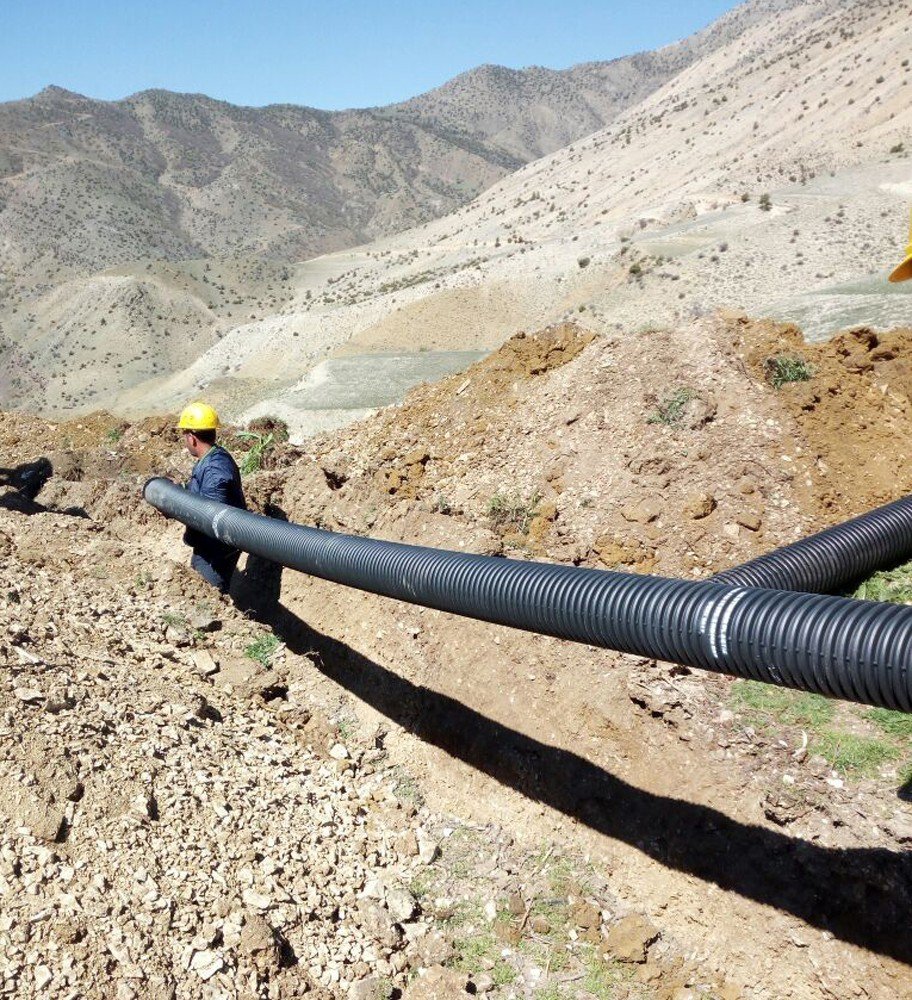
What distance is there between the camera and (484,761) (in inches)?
231

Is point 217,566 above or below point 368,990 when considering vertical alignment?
above

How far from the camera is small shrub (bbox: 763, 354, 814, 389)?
28.1 ft

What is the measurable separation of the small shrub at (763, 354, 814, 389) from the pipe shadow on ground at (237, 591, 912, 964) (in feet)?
16.6

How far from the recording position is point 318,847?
491 cm

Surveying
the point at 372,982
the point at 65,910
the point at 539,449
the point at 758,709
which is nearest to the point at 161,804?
the point at 65,910

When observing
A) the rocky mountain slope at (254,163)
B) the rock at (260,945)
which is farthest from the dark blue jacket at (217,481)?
the rocky mountain slope at (254,163)

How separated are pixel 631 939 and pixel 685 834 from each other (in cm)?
70

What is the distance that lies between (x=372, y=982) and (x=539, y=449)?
5784 millimetres

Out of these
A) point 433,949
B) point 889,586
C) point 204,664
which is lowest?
point 433,949

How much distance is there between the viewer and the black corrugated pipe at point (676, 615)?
134 inches

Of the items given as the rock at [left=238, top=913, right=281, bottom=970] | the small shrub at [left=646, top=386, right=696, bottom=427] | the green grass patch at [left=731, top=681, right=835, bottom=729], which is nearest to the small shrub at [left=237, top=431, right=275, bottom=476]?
the small shrub at [left=646, top=386, right=696, bottom=427]

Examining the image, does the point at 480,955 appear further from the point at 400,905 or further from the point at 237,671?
the point at 237,671

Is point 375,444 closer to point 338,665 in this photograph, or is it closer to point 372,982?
point 338,665

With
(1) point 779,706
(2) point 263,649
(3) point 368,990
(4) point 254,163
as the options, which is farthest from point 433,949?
(4) point 254,163
